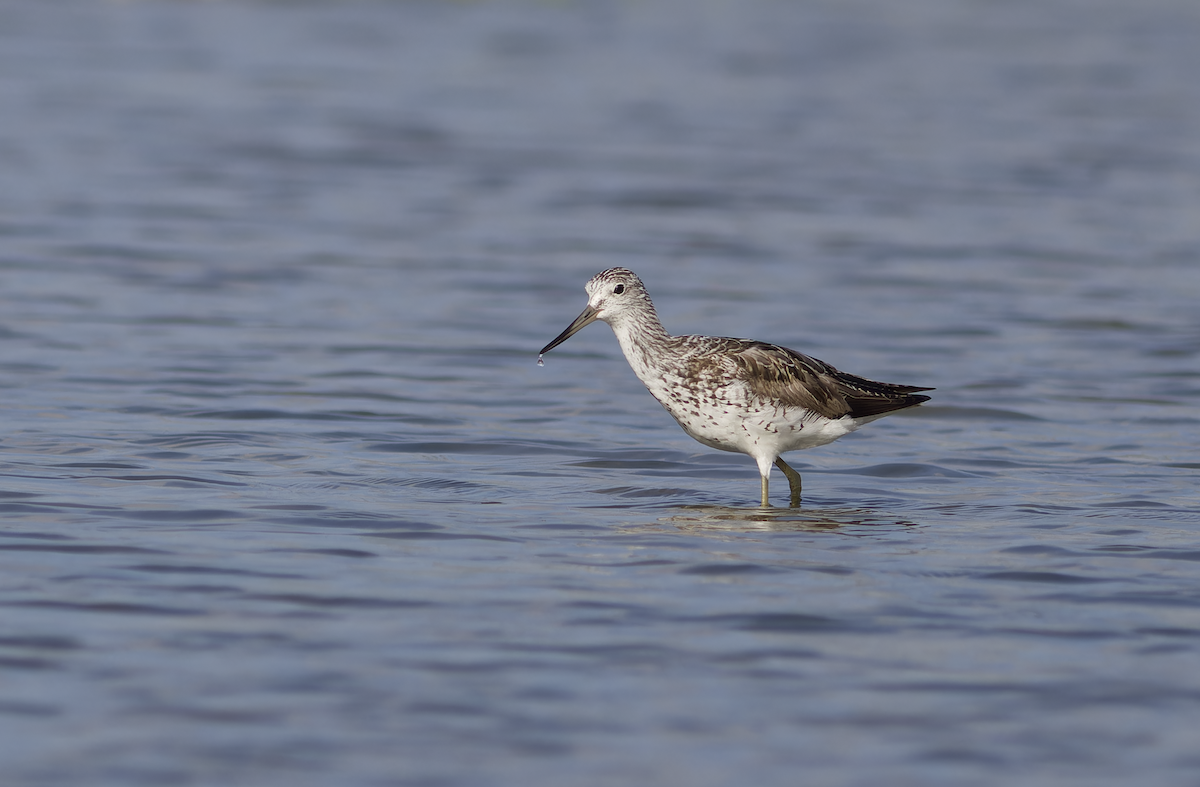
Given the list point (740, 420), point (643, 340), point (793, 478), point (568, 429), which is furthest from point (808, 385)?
point (568, 429)

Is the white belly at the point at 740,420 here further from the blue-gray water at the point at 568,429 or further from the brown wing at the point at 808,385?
the blue-gray water at the point at 568,429

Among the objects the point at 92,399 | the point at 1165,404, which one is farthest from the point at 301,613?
the point at 1165,404

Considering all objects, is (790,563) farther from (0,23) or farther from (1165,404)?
(0,23)

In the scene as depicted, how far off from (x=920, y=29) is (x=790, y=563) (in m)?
27.1

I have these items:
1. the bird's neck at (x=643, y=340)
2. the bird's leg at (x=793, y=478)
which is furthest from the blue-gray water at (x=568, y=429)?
the bird's neck at (x=643, y=340)

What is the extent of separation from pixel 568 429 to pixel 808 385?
2326 millimetres

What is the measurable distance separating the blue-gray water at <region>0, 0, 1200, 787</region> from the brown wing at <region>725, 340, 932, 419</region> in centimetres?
57

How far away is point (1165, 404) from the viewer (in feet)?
42.6

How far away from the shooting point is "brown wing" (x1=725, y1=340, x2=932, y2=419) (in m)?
10.0

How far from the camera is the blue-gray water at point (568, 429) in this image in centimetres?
654

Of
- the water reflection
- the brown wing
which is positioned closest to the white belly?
the brown wing

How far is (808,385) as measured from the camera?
10180 millimetres

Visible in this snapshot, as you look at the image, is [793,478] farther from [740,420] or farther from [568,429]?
[568,429]

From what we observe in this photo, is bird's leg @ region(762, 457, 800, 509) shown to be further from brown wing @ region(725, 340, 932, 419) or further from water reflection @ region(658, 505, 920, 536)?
brown wing @ region(725, 340, 932, 419)
